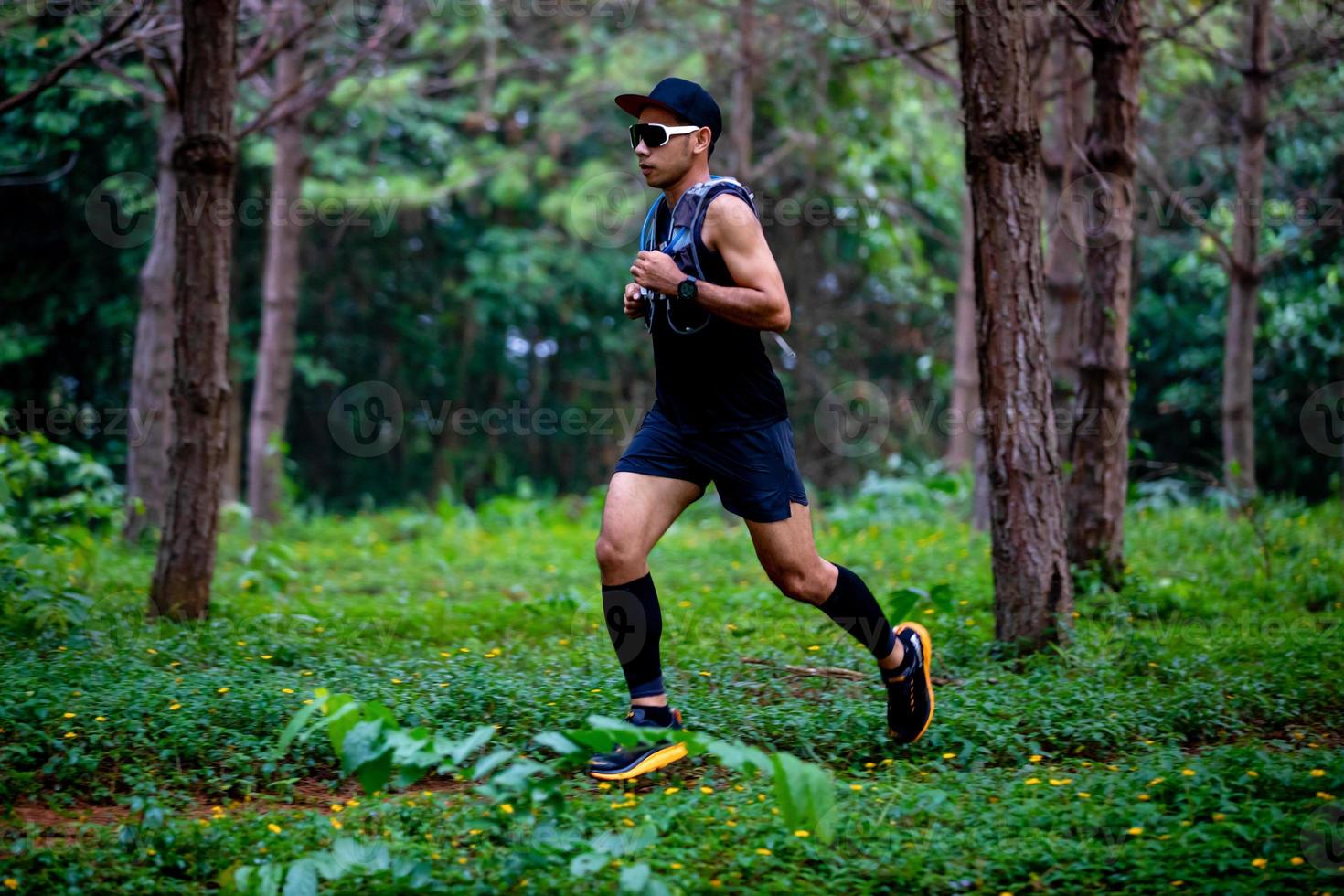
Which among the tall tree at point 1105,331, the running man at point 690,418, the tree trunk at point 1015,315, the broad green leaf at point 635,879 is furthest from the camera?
the tall tree at point 1105,331

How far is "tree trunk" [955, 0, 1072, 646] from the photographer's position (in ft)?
18.7

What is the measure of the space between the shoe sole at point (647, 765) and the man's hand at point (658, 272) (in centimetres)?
155

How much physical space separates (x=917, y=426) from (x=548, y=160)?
773 centimetres

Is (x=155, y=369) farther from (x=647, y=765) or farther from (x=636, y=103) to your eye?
(x=647, y=765)

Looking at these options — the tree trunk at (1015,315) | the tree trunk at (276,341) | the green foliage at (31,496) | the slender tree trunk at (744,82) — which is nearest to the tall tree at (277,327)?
the tree trunk at (276,341)

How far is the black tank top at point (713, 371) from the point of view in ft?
14.0

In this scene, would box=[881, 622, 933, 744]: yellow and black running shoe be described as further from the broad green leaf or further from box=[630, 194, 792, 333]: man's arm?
the broad green leaf

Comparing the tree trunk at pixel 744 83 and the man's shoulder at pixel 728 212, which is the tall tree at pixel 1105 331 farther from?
the tree trunk at pixel 744 83

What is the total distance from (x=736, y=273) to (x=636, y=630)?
126cm

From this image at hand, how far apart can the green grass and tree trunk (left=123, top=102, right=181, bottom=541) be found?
3038 millimetres

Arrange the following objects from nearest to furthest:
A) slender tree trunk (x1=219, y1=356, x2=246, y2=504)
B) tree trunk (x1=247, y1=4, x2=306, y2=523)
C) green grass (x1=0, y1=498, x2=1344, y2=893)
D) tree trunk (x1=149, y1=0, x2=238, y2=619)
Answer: green grass (x1=0, y1=498, x2=1344, y2=893) → tree trunk (x1=149, y1=0, x2=238, y2=619) → tree trunk (x1=247, y1=4, x2=306, y2=523) → slender tree trunk (x1=219, y1=356, x2=246, y2=504)

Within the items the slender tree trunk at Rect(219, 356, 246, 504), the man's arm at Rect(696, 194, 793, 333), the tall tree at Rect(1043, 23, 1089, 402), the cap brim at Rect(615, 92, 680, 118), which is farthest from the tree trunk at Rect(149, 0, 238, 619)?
the slender tree trunk at Rect(219, 356, 246, 504)

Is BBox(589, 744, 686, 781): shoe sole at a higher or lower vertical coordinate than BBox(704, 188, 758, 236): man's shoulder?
lower

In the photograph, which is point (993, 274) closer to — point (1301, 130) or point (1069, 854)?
point (1069, 854)
